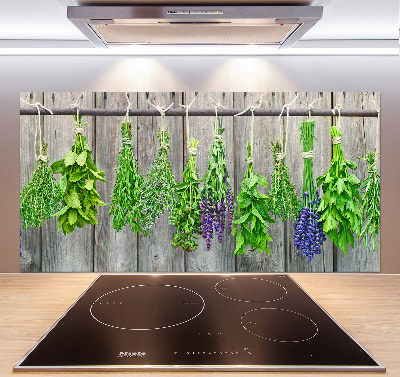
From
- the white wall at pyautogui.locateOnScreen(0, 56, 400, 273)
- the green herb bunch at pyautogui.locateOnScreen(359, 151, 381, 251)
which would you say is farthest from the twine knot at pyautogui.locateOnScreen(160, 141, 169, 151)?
the green herb bunch at pyautogui.locateOnScreen(359, 151, 381, 251)

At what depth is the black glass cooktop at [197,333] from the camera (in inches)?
33.1

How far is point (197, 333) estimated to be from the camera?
973 millimetres

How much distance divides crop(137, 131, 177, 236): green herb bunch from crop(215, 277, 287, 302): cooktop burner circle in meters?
0.35

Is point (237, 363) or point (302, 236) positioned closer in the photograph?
point (237, 363)

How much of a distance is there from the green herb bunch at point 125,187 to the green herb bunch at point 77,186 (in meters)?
0.06

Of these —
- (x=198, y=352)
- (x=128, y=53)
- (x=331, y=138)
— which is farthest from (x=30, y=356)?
(x=331, y=138)

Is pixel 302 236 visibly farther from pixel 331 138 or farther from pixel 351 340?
pixel 351 340

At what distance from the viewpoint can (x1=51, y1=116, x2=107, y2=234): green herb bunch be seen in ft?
4.62

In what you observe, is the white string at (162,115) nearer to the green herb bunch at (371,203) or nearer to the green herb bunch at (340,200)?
the green herb bunch at (340,200)

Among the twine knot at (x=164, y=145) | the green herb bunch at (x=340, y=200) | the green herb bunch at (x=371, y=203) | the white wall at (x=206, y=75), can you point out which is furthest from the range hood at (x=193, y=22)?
the green herb bunch at (x=371, y=203)

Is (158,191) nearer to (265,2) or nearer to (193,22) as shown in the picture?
(193,22)

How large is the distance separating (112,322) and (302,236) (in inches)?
30.6

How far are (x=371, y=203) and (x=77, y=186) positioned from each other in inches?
44.4

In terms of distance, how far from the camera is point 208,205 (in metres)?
1.44
